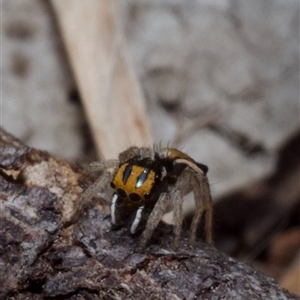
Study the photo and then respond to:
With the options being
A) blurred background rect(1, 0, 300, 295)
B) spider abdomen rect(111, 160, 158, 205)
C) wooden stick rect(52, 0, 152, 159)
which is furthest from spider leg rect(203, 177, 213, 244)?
blurred background rect(1, 0, 300, 295)

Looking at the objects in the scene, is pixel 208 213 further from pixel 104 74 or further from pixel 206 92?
pixel 206 92

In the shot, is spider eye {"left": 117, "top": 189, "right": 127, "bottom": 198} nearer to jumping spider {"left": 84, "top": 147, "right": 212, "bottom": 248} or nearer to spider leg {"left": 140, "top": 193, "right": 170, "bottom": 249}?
jumping spider {"left": 84, "top": 147, "right": 212, "bottom": 248}

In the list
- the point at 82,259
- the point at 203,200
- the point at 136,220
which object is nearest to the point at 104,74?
the point at 203,200

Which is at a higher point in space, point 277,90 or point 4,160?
point 277,90

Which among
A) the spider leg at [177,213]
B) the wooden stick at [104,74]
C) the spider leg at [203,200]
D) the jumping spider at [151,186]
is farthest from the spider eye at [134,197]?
the wooden stick at [104,74]

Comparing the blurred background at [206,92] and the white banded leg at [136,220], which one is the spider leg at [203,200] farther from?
the blurred background at [206,92]

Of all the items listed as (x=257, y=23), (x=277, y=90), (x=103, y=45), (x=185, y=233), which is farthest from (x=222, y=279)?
(x=257, y=23)

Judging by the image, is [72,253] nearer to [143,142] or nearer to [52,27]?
[143,142]
